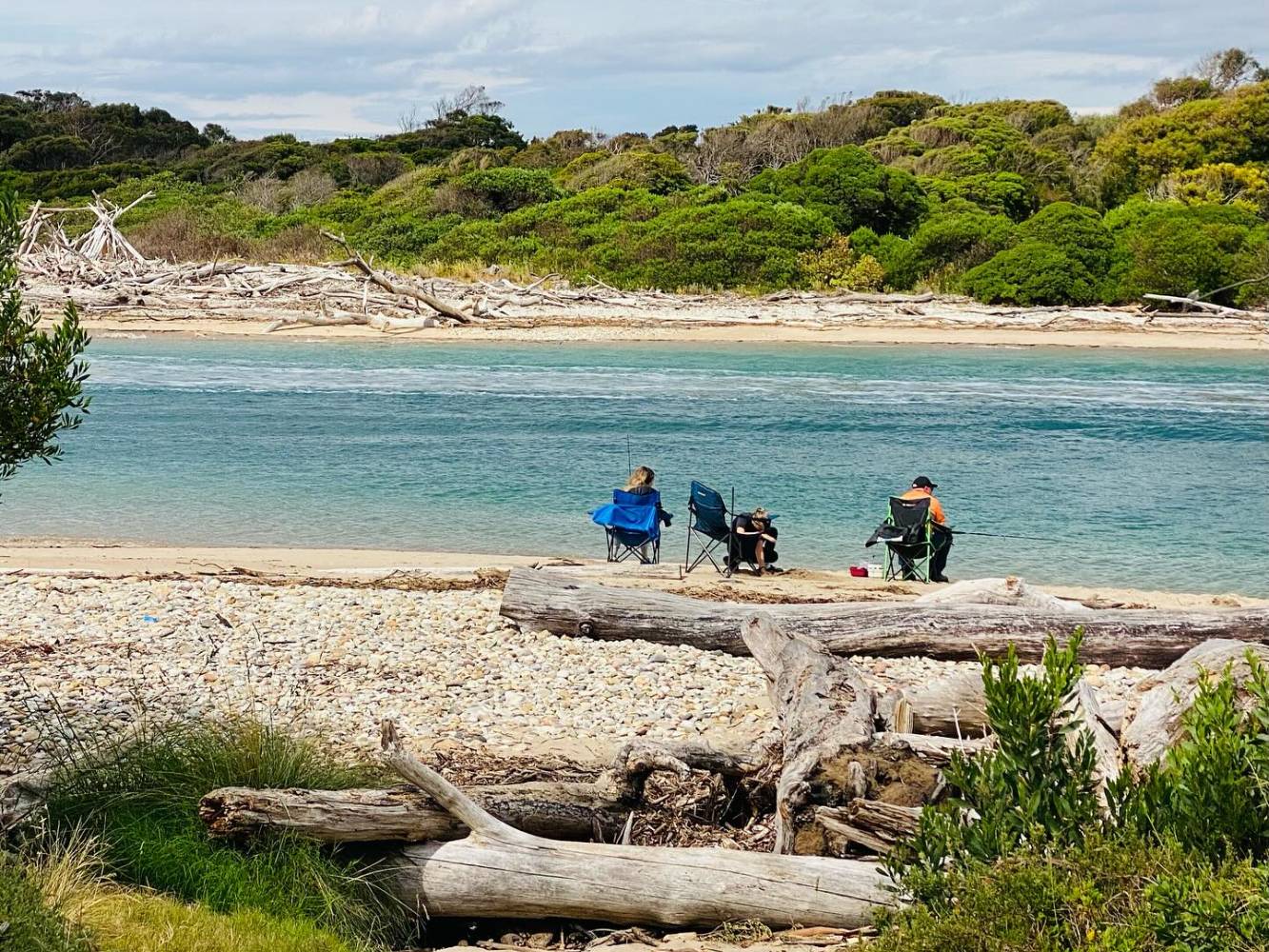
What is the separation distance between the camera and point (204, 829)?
198 inches

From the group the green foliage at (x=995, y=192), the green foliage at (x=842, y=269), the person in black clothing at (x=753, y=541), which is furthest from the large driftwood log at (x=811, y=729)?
the green foliage at (x=995, y=192)

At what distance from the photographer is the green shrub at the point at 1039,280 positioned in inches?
1490

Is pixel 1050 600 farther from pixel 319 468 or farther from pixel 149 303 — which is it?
pixel 149 303

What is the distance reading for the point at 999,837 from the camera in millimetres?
3682

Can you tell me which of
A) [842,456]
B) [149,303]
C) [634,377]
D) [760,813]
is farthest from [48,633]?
[149,303]

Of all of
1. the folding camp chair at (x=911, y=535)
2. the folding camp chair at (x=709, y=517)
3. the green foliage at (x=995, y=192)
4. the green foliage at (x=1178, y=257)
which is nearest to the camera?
the folding camp chair at (x=911, y=535)

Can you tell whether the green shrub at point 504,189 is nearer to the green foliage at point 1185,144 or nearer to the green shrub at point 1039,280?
the green shrub at point 1039,280

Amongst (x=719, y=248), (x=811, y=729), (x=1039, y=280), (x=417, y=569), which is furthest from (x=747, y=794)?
(x=719, y=248)

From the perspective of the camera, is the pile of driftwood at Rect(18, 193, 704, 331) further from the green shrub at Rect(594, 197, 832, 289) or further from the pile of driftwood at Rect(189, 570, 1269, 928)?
the pile of driftwood at Rect(189, 570, 1269, 928)

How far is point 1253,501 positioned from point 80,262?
1311 inches

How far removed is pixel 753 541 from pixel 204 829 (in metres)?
8.00

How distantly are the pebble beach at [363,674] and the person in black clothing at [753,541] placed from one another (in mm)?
3180

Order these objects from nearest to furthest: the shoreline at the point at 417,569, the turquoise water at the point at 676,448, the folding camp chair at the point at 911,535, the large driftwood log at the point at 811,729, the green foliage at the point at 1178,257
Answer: the large driftwood log at the point at 811,729
the shoreline at the point at 417,569
the folding camp chair at the point at 911,535
the turquoise water at the point at 676,448
the green foliage at the point at 1178,257

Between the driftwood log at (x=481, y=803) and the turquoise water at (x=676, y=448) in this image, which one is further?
the turquoise water at (x=676, y=448)
